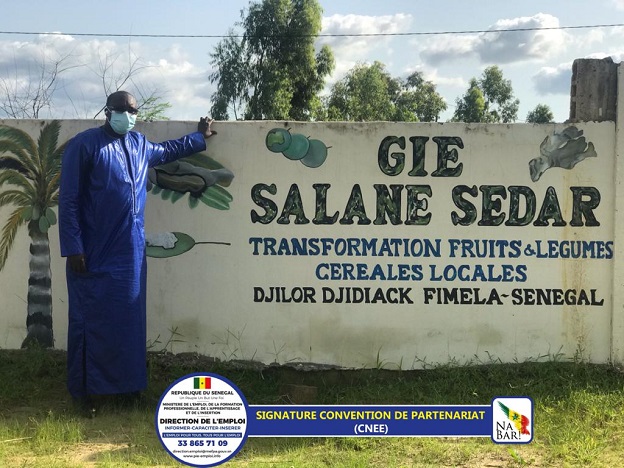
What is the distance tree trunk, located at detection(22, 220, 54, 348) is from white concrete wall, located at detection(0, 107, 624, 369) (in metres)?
0.81

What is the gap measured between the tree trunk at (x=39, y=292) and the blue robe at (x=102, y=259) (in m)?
0.83

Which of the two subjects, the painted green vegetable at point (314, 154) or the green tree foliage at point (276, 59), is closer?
the painted green vegetable at point (314, 154)

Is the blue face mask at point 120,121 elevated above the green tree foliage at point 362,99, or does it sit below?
below

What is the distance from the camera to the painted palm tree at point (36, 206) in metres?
5.17

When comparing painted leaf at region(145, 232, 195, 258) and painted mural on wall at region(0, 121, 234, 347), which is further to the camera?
painted mural on wall at region(0, 121, 234, 347)

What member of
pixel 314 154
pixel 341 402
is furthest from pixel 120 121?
pixel 341 402

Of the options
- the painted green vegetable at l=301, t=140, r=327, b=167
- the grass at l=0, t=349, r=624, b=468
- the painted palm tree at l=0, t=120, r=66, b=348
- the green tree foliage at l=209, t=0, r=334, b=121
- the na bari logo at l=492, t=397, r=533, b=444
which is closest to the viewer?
the grass at l=0, t=349, r=624, b=468

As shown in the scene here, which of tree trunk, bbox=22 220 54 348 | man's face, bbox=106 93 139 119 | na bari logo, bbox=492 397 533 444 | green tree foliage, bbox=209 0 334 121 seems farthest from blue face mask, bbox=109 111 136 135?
green tree foliage, bbox=209 0 334 121

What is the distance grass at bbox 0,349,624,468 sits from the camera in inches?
149

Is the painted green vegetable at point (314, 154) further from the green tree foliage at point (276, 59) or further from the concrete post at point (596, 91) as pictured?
the green tree foliage at point (276, 59)

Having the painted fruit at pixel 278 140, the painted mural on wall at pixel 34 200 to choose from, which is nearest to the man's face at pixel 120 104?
the painted mural on wall at pixel 34 200

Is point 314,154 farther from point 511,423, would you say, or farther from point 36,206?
point 511,423

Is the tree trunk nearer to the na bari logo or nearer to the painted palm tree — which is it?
the painted palm tree

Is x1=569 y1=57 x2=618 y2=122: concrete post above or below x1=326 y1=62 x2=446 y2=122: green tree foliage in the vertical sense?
below
